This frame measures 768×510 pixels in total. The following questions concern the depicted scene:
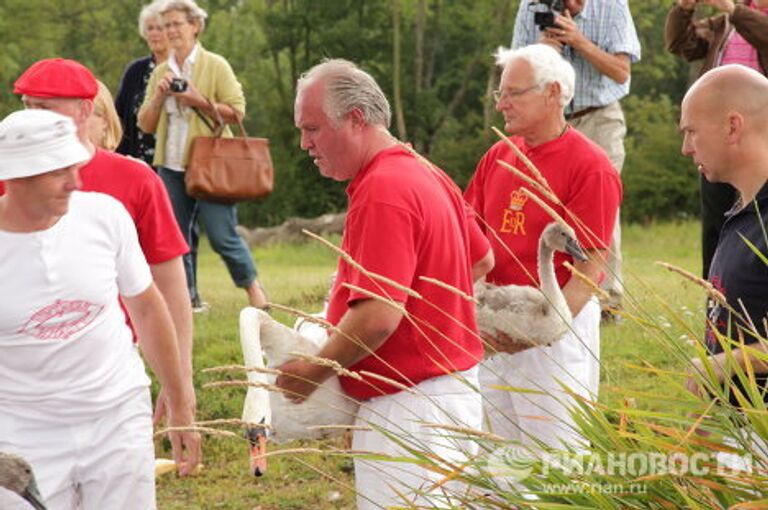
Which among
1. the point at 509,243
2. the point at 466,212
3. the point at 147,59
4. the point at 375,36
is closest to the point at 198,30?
the point at 147,59

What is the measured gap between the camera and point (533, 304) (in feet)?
17.6

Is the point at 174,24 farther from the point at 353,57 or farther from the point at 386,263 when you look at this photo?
the point at 353,57

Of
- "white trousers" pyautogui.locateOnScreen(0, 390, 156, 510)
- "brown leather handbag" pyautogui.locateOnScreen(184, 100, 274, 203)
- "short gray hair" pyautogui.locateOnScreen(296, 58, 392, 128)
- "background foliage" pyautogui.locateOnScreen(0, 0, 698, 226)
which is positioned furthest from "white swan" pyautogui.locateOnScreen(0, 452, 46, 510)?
"background foliage" pyautogui.locateOnScreen(0, 0, 698, 226)

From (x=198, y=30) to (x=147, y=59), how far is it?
665mm

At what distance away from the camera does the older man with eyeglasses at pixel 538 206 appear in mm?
5664

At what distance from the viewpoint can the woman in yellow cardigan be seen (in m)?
9.76

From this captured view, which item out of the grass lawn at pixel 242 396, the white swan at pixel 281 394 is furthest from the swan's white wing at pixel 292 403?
the grass lawn at pixel 242 396

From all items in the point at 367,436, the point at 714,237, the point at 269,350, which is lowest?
the point at 714,237

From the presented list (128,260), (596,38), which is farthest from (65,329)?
(596,38)

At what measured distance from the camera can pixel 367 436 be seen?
4617 millimetres

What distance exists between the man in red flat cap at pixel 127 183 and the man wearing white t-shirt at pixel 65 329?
0.51 meters

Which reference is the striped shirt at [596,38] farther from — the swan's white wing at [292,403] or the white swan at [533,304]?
the swan's white wing at [292,403]

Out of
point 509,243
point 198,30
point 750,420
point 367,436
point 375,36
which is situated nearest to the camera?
point 750,420

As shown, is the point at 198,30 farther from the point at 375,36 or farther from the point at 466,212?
the point at 375,36
